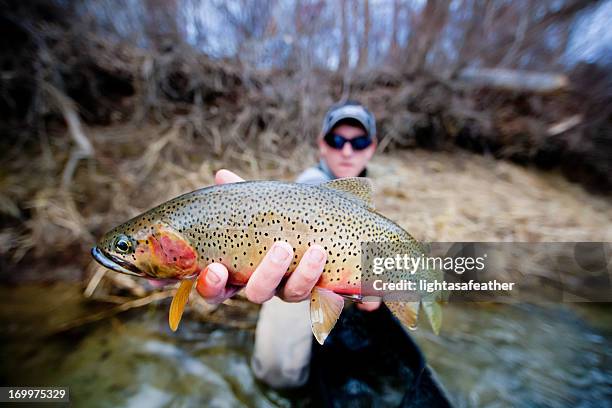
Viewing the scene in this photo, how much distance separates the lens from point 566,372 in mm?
2314

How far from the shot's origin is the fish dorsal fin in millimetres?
1310

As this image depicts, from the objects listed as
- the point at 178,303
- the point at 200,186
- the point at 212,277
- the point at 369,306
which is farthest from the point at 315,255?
the point at 200,186

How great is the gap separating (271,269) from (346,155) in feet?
4.22

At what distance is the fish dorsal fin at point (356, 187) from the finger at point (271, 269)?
1.14 feet

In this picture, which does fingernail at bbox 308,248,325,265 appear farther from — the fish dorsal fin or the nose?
the nose

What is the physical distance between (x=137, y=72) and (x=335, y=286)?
14.3ft

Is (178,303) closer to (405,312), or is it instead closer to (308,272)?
(308,272)

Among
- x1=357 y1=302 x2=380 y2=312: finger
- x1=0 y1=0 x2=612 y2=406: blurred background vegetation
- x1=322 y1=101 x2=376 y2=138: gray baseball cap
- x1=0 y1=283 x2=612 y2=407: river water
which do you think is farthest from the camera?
x1=0 y1=0 x2=612 y2=406: blurred background vegetation

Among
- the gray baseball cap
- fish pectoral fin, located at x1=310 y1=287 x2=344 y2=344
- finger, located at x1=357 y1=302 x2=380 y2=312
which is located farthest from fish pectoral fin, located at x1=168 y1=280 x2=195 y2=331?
the gray baseball cap

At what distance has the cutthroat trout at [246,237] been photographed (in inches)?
46.3

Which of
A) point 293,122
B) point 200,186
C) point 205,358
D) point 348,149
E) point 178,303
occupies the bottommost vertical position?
point 205,358

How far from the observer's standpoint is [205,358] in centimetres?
216

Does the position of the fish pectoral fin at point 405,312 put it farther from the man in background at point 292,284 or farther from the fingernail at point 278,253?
the fingernail at point 278,253

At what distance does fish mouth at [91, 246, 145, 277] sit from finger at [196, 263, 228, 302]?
26 centimetres
